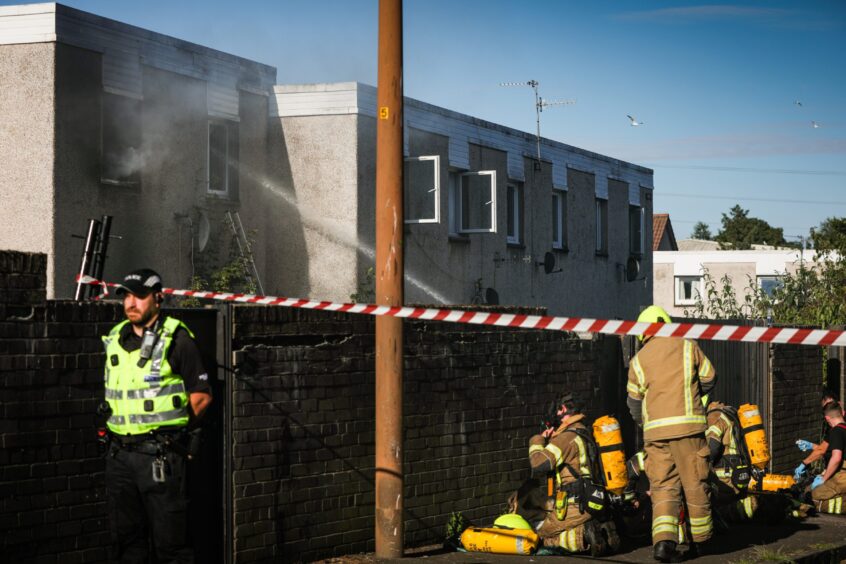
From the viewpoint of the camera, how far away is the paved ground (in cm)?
876

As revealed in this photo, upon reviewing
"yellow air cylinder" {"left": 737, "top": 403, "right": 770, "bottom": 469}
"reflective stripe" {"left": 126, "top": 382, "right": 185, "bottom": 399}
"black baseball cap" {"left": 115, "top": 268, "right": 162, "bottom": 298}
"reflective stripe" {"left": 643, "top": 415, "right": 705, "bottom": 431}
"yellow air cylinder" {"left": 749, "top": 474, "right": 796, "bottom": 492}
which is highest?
"black baseball cap" {"left": 115, "top": 268, "right": 162, "bottom": 298}

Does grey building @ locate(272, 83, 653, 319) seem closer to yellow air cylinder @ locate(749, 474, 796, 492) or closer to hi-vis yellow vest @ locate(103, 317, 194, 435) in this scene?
yellow air cylinder @ locate(749, 474, 796, 492)

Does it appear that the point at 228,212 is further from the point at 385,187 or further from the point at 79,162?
the point at 385,187

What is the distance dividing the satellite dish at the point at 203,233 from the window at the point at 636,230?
48.7 feet

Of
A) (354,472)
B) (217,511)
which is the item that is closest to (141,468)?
(217,511)

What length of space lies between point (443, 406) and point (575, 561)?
1.61m

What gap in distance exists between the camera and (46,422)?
646cm

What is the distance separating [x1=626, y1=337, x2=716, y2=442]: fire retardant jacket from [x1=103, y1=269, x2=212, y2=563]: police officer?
4.13m

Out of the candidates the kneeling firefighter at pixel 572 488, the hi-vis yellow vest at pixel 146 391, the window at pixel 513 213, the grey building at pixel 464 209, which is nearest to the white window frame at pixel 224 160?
the grey building at pixel 464 209

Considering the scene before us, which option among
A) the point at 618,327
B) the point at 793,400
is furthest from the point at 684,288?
the point at 618,327

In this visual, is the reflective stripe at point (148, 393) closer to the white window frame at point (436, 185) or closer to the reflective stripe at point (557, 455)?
the reflective stripe at point (557, 455)

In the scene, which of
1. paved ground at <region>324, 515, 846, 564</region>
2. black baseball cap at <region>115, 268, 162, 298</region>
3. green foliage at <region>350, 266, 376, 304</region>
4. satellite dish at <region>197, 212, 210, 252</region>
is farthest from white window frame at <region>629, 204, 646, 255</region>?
black baseball cap at <region>115, 268, 162, 298</region>

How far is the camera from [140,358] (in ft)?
19.5

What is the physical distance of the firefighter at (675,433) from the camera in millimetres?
8953
